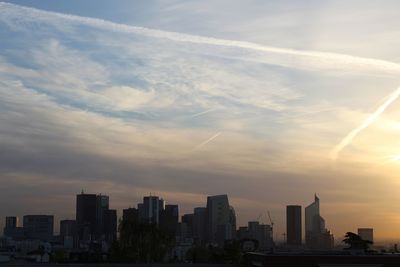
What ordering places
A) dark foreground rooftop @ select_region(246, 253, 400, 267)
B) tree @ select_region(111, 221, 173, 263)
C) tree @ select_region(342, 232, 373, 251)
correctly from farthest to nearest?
tree @ select_region(111, 221, 173, 263)
tree @ select_region(342, 232, 373, 251)
dark foreground rooftop @ select_region(246, 253, 400, 267)

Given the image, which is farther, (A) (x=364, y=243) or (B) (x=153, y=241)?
(B) (x=153, y=241)

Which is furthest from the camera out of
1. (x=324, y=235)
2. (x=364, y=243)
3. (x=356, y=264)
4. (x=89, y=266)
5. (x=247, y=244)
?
(x=324, y=235)

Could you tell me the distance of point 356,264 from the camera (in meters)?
57.4

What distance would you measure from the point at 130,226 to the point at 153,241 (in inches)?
220

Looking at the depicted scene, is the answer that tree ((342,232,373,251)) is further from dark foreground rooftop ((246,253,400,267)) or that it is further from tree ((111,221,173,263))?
tree ((111,221,173,263))

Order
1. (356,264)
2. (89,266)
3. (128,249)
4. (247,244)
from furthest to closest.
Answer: (128,249) → (247,244) → (89,266) → (356,264)

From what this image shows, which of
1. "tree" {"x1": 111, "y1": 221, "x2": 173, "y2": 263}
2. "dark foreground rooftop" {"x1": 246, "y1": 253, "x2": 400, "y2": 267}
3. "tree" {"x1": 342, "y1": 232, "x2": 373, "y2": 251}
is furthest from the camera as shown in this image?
"tree" {"x1": 111, "y1": 221, "x2": 173, "y2": 263}

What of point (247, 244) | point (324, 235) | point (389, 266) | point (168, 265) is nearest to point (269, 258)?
point (389, 266)

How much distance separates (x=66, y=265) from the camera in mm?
68750

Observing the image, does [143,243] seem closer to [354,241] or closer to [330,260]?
[354,241]

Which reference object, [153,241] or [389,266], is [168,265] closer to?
[389,266]

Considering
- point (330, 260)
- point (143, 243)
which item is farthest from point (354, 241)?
point (143, 243)

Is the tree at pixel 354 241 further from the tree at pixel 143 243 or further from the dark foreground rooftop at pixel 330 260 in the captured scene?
the tree at pixel 143 243

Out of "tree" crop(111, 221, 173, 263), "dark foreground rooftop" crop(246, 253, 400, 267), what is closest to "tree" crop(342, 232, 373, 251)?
"dark foreground rooftop" crop(246, 253, 400, 267)
